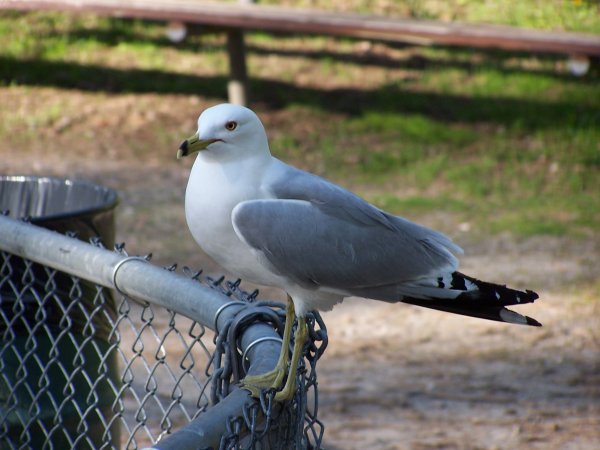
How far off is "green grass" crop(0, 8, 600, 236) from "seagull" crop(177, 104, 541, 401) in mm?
3735

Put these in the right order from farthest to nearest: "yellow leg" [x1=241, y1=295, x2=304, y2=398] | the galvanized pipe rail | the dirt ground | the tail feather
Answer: the dirt ground < the tail feather < "yellow leg" [x1=241, y1=295, x2=304, y2=398] < the galvanized pipe rail

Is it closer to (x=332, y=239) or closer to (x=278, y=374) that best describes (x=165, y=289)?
(x=278, y=374)

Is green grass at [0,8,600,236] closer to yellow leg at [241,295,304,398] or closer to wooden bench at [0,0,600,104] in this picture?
wooden bench at [0,0,600,104]

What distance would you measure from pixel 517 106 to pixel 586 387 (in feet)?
13.5

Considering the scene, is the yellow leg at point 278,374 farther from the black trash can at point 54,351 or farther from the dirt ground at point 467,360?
the dirt ground at point 467,360

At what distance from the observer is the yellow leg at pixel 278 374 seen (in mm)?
1531

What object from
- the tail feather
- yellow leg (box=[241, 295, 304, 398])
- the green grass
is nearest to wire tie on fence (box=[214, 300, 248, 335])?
yellow leg (box=[241, 295, 304, 398])

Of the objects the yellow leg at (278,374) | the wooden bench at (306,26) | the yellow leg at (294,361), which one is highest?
the yellow leg at (278,374)

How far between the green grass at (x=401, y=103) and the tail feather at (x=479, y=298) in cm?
378

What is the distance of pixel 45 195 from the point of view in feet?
9.18

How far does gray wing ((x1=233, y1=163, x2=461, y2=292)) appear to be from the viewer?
1.89 metres

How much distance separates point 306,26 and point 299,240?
558 centimetres

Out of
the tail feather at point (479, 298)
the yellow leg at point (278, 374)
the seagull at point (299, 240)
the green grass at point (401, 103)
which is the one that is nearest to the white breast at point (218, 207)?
the seagull at point (299, 240)

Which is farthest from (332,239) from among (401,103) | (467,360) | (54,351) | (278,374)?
(401,103)
